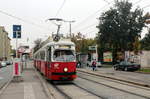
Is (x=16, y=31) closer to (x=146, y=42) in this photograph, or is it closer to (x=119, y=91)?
(x=119, y=91)

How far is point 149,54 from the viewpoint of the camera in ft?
164

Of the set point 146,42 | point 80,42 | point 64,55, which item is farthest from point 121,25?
point 64,55

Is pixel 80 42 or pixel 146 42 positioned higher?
pixel 80 42

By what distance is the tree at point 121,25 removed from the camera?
6425 centimetres

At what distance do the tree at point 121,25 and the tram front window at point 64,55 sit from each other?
44.5 meters

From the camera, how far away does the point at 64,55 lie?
20.1 meters

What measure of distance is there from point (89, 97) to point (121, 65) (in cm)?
3248

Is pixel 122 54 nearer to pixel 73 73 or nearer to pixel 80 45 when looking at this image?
pixel 80 45

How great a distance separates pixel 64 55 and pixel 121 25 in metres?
45.8

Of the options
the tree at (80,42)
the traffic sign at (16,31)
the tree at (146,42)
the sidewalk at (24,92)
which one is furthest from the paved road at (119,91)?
the tree at (80,42)

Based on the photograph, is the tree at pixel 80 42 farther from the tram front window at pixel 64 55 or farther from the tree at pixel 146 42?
the tram front window at pixel 64 55

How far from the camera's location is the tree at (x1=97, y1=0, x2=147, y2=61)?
64250 millimetres

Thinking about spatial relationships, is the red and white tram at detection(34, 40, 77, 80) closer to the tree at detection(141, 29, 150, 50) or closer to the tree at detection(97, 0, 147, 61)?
the tree at detection(97, 0, 147, 61)

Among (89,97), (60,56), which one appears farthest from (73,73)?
(89,97)
